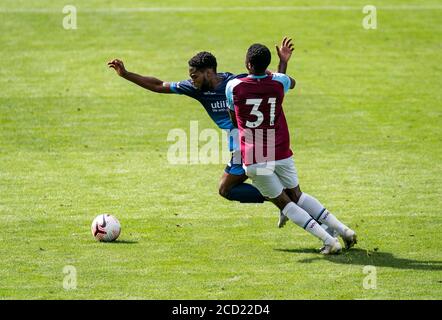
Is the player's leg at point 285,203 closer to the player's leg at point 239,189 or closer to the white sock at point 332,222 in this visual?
the white sock at point 332,222

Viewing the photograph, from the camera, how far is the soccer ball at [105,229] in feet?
42.0

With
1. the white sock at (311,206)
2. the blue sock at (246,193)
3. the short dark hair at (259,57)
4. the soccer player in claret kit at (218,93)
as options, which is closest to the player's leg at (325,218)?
the white sock at (311,206)

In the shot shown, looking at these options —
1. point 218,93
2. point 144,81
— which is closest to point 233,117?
point 218,93

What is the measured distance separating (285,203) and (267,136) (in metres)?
0.89

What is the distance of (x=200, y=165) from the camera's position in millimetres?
18281

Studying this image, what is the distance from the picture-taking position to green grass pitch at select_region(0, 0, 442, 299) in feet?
37.5

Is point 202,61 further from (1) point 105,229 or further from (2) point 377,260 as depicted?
(2) point 377,260

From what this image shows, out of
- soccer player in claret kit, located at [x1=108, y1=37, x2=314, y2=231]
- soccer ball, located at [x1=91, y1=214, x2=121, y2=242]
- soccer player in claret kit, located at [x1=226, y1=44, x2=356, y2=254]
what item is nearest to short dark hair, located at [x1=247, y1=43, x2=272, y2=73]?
soccer player in claret kit, located at [x1=226, y1=44, x2=356, y2=254]

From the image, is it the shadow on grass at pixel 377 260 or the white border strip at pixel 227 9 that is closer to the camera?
the shadow on grass at pixel 377 260

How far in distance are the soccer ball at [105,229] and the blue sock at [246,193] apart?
162 centimetres

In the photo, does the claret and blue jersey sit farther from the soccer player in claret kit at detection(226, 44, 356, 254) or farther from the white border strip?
the white border strip
